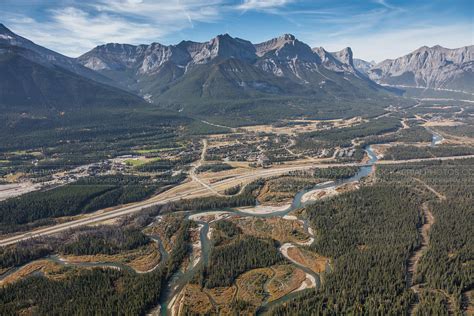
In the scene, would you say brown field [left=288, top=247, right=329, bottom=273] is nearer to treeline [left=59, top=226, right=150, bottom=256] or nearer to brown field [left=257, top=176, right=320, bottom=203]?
brown field [left=257, top=176, right=320, bottom=203]

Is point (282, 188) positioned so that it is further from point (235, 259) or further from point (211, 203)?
point (235, 259)


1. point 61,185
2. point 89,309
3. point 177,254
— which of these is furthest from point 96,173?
point 89,309

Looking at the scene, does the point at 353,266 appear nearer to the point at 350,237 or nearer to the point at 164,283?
the point at 350,237

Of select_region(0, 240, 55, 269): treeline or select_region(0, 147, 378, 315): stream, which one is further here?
select_region(0, 240, 55, 269): treeline

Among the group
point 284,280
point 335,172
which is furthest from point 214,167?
point 284,280

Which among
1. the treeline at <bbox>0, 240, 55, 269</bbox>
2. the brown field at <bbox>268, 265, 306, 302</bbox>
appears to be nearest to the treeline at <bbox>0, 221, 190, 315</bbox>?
the treeline at <bbox>0, 240, 55, 269</bbox>

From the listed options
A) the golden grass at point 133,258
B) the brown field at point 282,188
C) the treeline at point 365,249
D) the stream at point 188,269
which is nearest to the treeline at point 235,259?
the stream at point 188,269

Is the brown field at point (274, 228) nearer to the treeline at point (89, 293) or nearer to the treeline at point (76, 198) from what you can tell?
the treeline at point (89, 293)
